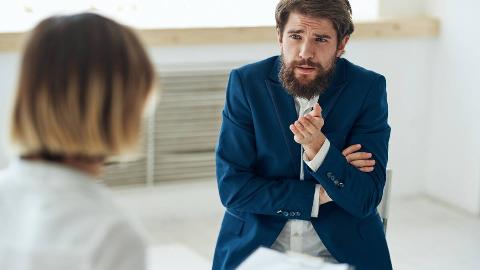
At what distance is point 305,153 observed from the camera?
230 centimetres

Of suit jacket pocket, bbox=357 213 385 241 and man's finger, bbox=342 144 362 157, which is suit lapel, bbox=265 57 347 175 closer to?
man's finger, bbox=342 144 362 157

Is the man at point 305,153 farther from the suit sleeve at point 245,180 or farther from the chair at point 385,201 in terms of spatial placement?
the chair at point 385,201

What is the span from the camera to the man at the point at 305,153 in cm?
231

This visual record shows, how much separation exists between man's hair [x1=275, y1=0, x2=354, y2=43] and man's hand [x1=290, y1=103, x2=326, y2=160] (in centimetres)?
29

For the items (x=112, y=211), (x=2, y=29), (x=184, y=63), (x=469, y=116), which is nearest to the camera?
(x=112, y=211)

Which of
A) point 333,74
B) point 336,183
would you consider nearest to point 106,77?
point 336,183

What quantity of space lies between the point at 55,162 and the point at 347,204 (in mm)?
1189

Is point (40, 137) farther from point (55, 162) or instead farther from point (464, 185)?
point (464, 185)

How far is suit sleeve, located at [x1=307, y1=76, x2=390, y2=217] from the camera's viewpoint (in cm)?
227

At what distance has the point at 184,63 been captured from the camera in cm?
434

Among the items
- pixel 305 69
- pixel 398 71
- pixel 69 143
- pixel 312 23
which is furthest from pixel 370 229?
pixel 398 71

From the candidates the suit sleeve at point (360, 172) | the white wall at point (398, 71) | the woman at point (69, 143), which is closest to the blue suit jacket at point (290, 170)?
the suit sleeve at point (360, 172)

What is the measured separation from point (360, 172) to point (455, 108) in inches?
102

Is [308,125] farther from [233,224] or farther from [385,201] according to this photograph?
[385,201]
